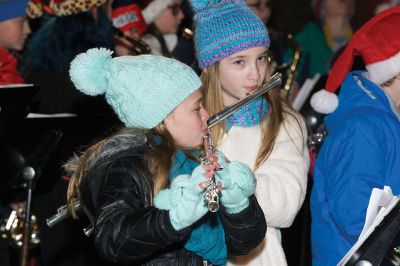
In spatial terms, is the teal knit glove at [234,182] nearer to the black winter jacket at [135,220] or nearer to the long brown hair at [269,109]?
the black winter jacket at [135,220]

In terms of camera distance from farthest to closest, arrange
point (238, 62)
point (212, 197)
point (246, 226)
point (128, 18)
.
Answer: point (128, 18), point (238, 62), point (246, 226), point (212, 197)

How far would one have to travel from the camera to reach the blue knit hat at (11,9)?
4008mm

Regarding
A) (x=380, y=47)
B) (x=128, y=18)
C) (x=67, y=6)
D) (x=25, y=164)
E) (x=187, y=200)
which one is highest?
(x=187, y=200)

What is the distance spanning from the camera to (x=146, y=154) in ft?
8.34

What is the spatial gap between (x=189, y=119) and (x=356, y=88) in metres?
1.06

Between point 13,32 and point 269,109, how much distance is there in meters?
1.61

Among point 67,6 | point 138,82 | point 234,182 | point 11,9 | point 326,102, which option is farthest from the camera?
point 67,6

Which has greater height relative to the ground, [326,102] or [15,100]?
[15,100]

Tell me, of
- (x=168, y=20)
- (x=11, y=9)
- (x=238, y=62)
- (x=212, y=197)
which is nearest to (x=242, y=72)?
(x=238, y=62)

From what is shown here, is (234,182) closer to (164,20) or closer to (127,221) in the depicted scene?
(127,221)

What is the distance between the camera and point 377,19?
3.39m

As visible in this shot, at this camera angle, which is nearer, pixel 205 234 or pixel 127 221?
pixel 127 221

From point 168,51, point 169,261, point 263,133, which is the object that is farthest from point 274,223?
point 168,51

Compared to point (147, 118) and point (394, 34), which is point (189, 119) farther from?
point (394, 34)
